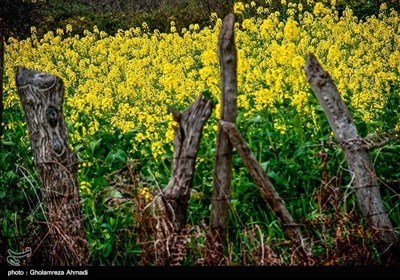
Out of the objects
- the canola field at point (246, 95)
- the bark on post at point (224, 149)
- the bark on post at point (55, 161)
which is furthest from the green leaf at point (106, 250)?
the bark on post at point (224, 149)

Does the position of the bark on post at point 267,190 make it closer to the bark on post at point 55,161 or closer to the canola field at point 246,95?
the canola field at point 246,95

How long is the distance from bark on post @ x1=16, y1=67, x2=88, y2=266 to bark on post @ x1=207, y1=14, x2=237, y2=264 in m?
0.72

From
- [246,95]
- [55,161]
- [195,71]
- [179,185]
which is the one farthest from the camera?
[195,71]

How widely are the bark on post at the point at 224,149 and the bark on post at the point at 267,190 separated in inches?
3.5

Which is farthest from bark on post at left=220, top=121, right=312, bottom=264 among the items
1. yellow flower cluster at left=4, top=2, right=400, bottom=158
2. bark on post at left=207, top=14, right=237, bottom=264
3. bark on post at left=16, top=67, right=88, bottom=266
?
yellow flower cluster at left=4, top=2, right=400, bottom=158

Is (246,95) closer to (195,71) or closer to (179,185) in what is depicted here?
(195,71)

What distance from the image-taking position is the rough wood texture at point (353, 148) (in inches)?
171

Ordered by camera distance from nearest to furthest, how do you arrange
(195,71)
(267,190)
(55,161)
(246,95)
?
(267,190) < (55,161) < (246,95) < (195,71)

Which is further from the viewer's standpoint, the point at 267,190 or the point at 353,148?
the point at 353,148

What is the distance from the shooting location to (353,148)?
14.3ft

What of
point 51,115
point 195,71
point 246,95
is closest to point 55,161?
point 51,115

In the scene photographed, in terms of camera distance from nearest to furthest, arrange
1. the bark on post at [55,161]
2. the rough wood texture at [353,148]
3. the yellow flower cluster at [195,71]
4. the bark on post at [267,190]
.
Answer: the bark on post at [267,190] < the rough wood texture at [353,148] < the bark on post at [55,161] < the yellow flower cluster at [195,71]

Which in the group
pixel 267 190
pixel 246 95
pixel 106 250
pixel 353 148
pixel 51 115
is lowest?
pixel 106 250

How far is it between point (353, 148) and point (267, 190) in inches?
20.2
